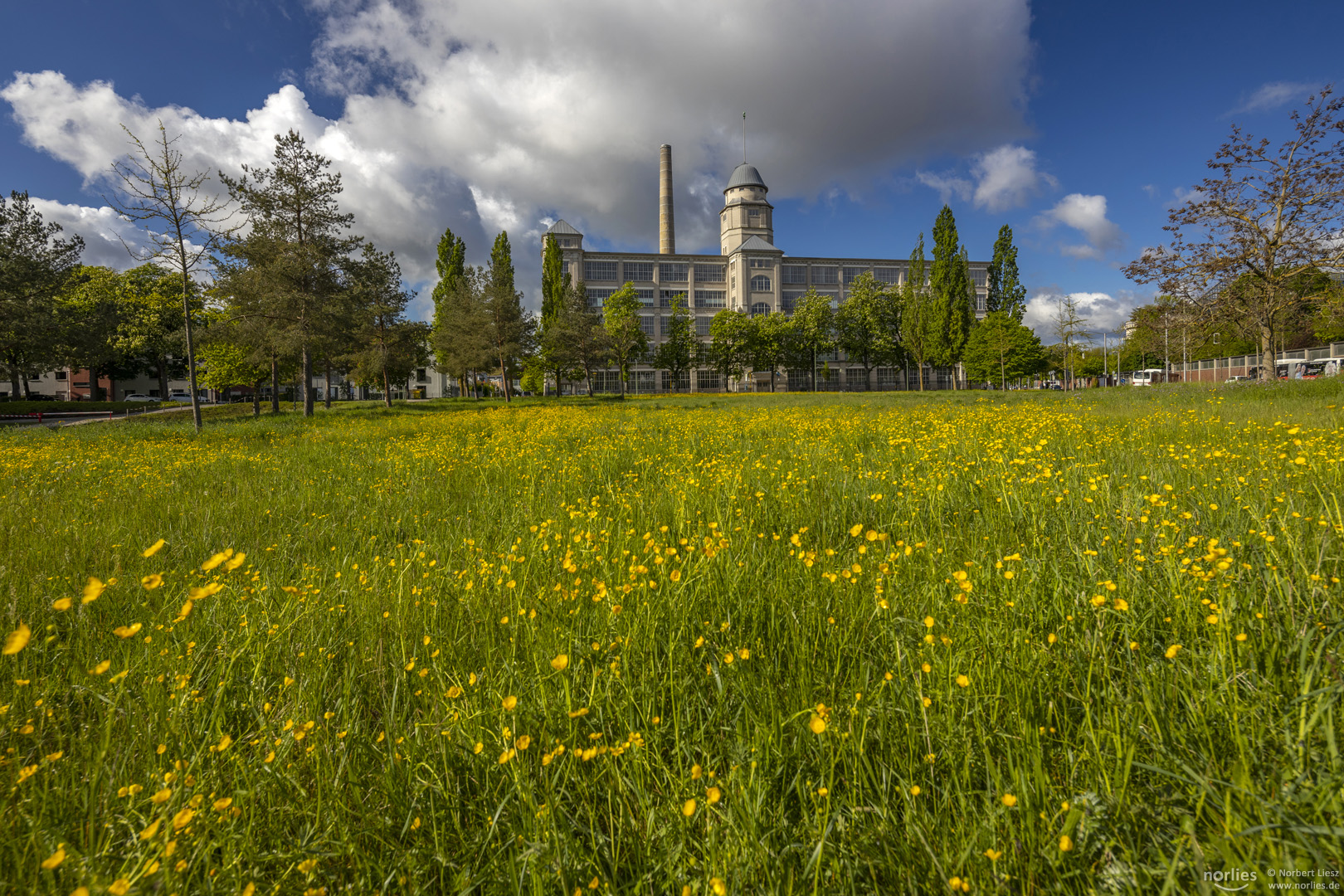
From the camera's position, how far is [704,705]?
1.67 meters

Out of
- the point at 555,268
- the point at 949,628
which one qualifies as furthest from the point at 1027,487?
the point at 555,268

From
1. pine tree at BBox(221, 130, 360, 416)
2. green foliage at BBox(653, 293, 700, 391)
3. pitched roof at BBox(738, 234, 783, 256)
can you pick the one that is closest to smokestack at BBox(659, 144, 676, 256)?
pitched roof at BBox(738, 234, 783, 256)

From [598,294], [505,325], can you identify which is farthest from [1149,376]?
[505,325]

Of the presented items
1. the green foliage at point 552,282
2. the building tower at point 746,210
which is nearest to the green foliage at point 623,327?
the green foliage at point 552,282

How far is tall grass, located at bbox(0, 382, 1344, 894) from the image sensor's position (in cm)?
112

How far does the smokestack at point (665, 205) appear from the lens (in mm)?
79375

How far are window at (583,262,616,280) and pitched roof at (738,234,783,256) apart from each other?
19002 millimetres

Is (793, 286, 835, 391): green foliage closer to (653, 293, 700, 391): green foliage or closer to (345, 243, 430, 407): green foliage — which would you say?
(653, 293, 700, 391): green foliage

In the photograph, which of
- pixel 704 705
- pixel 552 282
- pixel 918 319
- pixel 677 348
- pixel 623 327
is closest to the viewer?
pixel 704 705

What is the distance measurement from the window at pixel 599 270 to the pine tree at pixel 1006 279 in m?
49.3

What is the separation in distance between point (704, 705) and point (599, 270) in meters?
79.8

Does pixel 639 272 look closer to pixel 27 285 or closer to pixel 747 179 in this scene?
pixel 747 179

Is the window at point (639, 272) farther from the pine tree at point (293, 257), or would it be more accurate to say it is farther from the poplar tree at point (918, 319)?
the pine tree at point (293, 257)

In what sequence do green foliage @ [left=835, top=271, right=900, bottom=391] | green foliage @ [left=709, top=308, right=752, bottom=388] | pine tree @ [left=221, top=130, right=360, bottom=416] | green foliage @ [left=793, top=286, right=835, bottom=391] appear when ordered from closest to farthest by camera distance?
1. pine tree @ [left=221, top=130, right=360, bottom=416]
2. green foliage @ [left=709, top=308, right=752, bottom=388]
3. green foliage @ [left=793, top=286, right=835, bottom=391]
4. green foliage @ [left=835, top=271, right=900, bottom=391]
